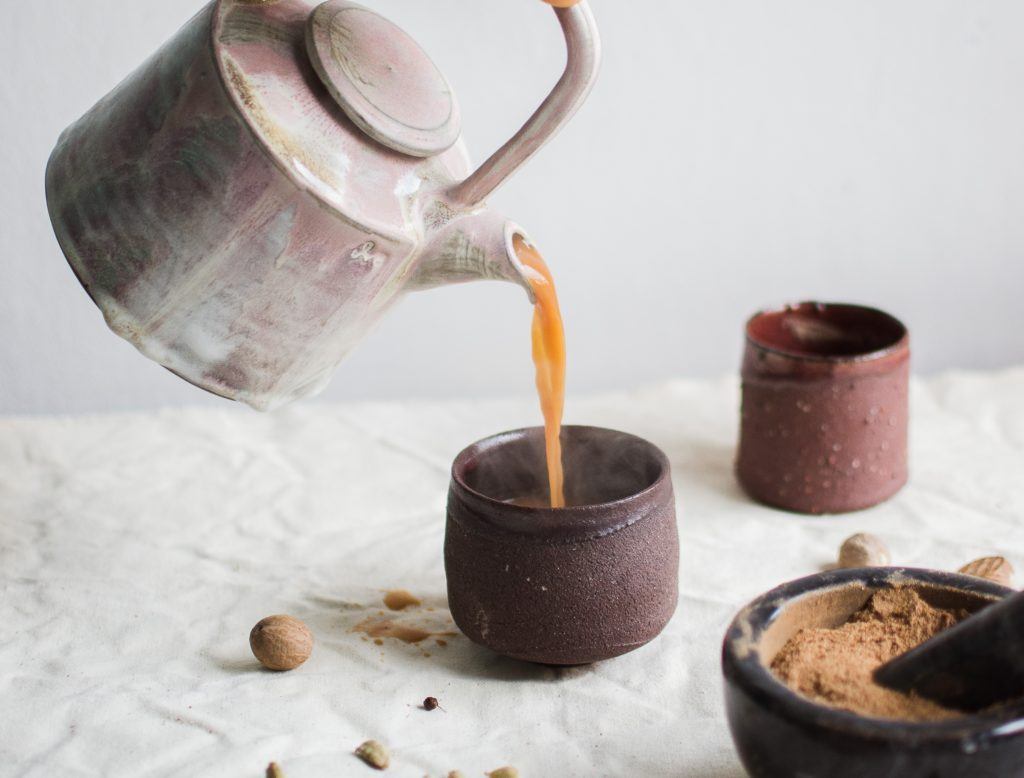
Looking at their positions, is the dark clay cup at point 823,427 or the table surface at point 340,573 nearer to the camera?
the table surface at point 340,573

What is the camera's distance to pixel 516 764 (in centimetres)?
82

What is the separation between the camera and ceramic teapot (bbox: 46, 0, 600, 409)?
29.9 inches

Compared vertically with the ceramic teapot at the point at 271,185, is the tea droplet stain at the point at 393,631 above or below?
below

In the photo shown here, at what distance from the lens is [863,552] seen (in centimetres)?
108

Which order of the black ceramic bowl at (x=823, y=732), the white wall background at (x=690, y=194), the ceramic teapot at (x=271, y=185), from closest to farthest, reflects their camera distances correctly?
the black ceramic bowl at (x=823, y=732)
the ceramic teapot at (x=271, y=185)
the white wall background at (x=690, y=194)

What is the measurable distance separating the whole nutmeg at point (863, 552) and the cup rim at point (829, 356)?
0.17 meters

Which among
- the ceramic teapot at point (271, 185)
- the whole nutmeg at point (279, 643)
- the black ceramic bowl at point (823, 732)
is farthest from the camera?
the whole nutmeg at point (279, 643)

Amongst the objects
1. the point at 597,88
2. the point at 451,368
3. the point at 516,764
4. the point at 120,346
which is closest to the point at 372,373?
the point at 451,368

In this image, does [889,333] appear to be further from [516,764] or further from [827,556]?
[516,764]

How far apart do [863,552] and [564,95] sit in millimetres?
517

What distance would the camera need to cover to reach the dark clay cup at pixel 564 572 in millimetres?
→ 854

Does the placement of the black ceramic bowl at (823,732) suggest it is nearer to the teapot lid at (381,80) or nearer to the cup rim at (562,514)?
the cup rim at (562,514)

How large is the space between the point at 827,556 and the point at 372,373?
2.12 ft

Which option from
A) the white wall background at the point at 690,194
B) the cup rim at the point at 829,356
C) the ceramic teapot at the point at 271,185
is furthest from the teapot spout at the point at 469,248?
the white wall background at the point at 690,194
